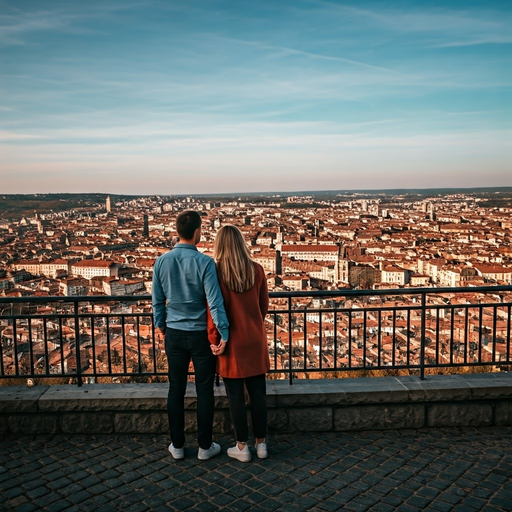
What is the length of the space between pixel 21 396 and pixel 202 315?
2.04 meters

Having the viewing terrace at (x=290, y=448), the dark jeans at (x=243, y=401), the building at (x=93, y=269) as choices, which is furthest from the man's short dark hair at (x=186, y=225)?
the building at (x=93, y=269)

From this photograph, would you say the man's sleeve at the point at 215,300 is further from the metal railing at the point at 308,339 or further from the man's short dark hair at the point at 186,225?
the metal railing at the point at 308,339

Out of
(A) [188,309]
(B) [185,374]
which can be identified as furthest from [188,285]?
(B) [185,374]

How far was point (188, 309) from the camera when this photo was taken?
3816 mm

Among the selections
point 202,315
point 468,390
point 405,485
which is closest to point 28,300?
point 202,315

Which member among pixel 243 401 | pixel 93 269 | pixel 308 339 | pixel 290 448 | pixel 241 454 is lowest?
pixel 93 269

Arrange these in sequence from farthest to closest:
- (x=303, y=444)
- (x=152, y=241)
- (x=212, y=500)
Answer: (x=152, y=241)
(x=303, y=444)
(x=212, y=500)

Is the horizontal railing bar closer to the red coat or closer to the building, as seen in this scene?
the red coat

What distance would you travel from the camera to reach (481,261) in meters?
55.6

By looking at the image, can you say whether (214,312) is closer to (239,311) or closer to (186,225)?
(239,311)

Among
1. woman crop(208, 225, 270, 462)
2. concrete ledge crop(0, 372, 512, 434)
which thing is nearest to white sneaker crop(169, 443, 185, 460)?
concrete ledge crop(0, 372, 512, 434)

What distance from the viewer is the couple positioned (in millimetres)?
3754

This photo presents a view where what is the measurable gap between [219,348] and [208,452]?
35.1 inches

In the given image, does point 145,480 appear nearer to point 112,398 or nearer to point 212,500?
point 212,500
